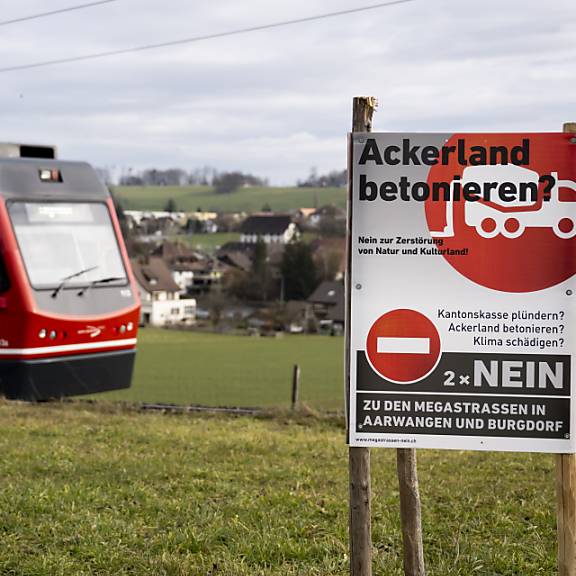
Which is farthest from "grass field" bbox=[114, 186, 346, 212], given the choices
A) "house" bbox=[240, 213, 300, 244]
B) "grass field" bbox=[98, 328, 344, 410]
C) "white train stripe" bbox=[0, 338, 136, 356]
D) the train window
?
the train window

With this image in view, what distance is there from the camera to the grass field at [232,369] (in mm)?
26906

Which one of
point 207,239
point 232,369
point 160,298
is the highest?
point 207,239

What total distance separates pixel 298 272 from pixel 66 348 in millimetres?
64818

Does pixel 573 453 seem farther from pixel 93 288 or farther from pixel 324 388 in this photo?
pixel 324 388

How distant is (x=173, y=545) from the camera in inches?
A: 233

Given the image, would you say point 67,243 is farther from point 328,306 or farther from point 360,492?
point 328,306

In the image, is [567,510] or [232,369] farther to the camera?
[232,369]

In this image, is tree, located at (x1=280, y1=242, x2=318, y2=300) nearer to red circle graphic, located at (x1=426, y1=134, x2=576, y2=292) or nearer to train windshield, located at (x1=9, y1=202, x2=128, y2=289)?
train windshield, located at (x1=9, y1=202, x2=128, y2=289)

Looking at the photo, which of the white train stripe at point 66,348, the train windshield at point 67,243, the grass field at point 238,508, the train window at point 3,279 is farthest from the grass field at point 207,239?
the grass field at point 238,508

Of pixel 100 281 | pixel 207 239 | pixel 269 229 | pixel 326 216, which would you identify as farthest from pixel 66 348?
pixel 326 216

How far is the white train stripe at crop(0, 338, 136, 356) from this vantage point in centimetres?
1359

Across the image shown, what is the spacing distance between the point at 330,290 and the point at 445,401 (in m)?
68.6

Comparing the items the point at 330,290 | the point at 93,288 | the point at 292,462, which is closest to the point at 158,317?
the point at 330,290

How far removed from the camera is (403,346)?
447 cm
